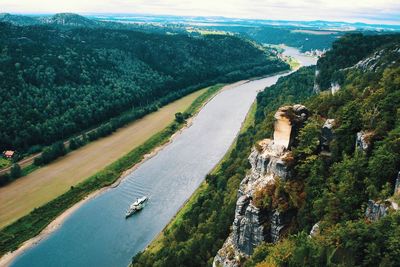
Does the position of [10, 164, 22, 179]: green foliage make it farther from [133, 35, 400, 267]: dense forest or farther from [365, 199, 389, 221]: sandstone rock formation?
[365, 199, 389, 221]: sandstone rock formation

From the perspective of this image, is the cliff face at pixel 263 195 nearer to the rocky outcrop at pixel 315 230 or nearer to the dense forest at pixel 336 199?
the dense forest at pixel 336 199

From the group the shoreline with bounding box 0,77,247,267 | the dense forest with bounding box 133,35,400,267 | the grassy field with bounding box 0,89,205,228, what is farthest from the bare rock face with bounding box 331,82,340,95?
the grassy field with bounding box 0,89,205,228

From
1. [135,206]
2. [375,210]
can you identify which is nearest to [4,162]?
[135,206]

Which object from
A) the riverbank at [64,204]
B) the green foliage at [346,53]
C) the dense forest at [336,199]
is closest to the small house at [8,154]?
the riverbank at [64,204]

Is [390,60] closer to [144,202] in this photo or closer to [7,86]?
[144,202]

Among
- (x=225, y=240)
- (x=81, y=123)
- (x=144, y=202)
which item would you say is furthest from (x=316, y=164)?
(x=81, y=123)

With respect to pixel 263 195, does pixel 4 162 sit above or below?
below

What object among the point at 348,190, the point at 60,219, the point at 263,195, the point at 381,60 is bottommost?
the point at 60,219

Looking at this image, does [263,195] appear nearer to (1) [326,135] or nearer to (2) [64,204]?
(1) [326,135]
